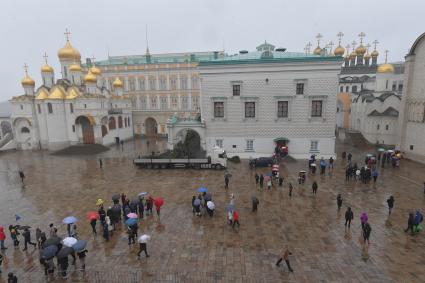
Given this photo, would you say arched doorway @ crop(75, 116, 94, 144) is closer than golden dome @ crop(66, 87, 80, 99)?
No

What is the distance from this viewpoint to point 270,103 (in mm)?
25797

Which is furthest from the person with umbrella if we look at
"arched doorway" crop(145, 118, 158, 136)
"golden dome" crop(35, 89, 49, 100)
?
"arched doorway" crop(145, 118, 158, 136)

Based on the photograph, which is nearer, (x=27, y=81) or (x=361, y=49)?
(x=27, y=81)

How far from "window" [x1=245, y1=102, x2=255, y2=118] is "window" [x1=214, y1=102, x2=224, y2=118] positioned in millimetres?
2479

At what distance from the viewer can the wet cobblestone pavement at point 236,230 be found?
9.50 meters

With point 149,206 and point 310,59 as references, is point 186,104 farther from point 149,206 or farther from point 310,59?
point 149,206

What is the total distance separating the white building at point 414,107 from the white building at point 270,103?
8117 millimetres

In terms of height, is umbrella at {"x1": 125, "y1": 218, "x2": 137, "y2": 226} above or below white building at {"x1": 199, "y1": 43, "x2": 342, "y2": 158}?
below

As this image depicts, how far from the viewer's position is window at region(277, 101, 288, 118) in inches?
1017

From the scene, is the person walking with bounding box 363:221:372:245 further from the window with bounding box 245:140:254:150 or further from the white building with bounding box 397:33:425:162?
the white building with bounding box 397:33:425:162

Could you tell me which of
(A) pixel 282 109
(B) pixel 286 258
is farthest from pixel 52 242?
(A) pixel 282 109

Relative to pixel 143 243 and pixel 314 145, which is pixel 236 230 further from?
pixel 314 145

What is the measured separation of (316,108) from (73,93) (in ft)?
102

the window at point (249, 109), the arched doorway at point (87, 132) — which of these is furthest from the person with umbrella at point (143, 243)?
the arched doorway at point (87, 132)
